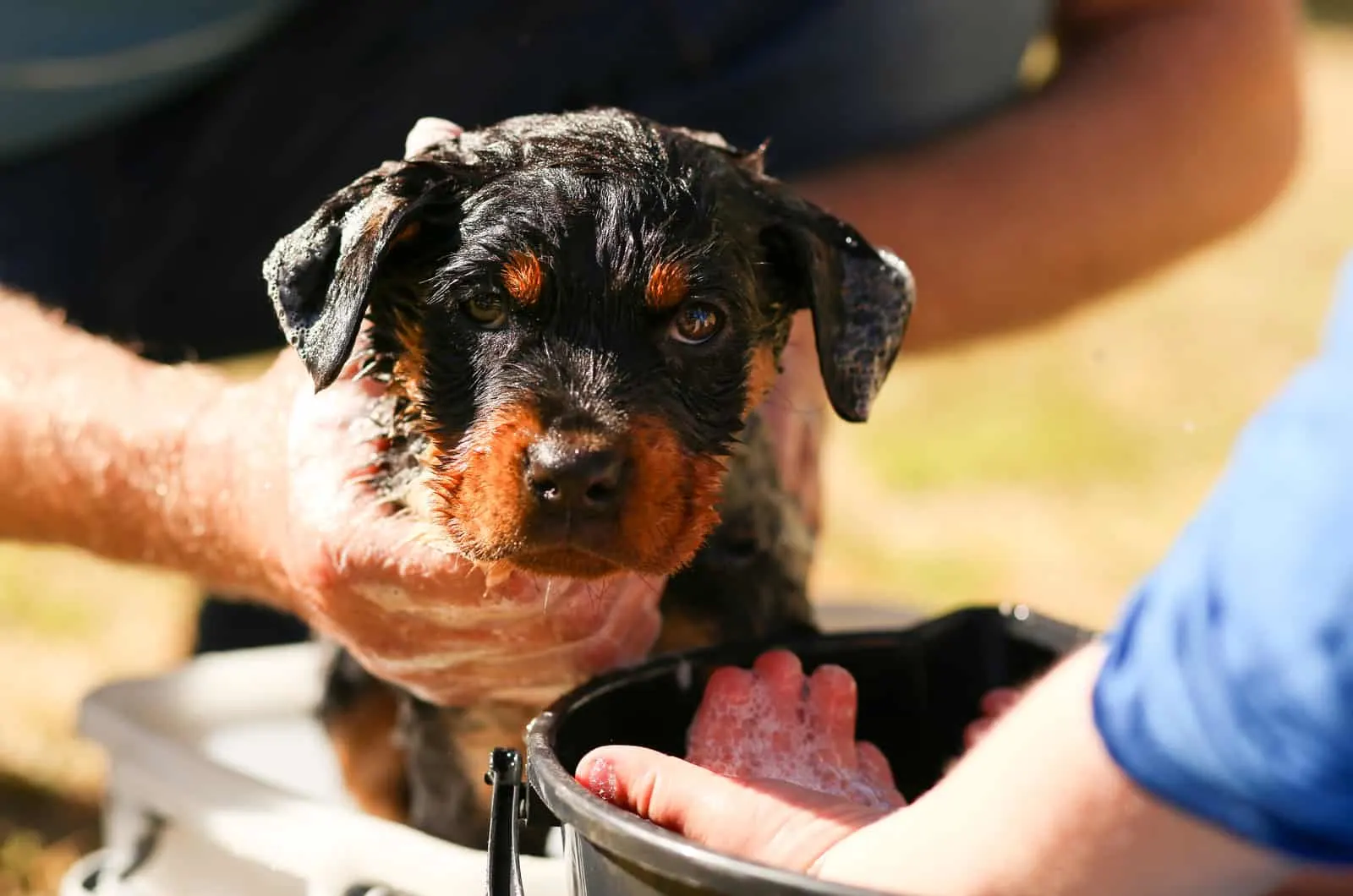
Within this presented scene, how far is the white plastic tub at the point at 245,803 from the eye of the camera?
2.68 m

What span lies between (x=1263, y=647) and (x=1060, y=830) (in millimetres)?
313

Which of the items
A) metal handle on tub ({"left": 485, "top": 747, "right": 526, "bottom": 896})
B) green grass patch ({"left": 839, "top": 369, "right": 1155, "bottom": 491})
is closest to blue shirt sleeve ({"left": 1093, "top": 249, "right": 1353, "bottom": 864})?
metal handle on tub ({"left": 485, "top": 747, "right": 526, "bottom": 896})

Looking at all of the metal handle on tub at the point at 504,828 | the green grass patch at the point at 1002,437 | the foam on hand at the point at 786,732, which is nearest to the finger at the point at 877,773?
the foam on hand at the point at 786,732

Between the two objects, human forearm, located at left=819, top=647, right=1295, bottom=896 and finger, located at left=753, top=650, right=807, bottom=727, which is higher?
human forearm, located at left=819, top=647, right=1295, bottom=896

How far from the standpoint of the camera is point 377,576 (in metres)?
2.52

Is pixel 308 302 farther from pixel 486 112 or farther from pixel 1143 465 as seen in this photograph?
pixel 1143 465

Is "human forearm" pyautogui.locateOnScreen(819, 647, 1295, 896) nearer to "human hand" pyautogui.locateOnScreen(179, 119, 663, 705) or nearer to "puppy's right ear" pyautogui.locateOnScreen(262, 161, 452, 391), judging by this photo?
"human hand" pyautogui.locateOnScreen(179, 119, 663, 705)

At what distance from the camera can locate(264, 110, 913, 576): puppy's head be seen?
7.21 ft

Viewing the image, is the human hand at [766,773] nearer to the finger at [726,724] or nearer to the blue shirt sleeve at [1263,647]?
the finger at [726,724]

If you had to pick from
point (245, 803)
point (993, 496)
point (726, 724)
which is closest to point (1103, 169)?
point (726, 724)

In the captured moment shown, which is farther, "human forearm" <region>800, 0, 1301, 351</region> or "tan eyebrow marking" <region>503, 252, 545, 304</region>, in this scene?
"human forearm" <region>800, 0, 1301, 351</region>

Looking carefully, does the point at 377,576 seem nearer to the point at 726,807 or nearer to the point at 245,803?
the point at 245,803

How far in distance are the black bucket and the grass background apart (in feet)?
5.58

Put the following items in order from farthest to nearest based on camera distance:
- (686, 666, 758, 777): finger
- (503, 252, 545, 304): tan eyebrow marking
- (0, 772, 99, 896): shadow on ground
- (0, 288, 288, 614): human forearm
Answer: (0, 772, 99, 896): shadow on ground → (0, 288, 288, 614): human forearm → (686, 666, 758, 777): finger → (503, 252, 545, 304): tan eyebrow marking
